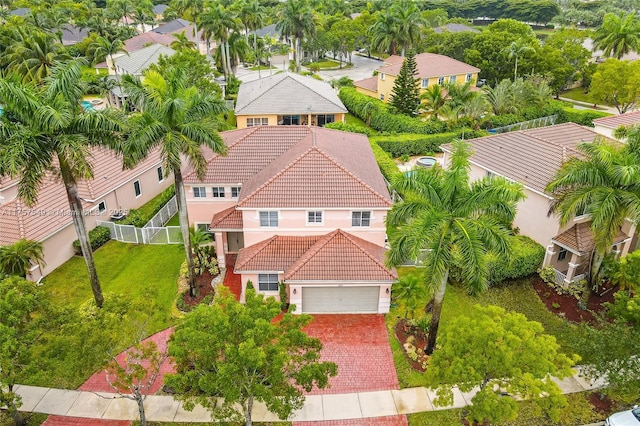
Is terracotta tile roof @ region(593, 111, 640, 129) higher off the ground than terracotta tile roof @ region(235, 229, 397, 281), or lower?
higher

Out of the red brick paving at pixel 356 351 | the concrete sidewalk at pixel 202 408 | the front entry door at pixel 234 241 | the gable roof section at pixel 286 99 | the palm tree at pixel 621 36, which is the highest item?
the palm tree at pixel 621 36

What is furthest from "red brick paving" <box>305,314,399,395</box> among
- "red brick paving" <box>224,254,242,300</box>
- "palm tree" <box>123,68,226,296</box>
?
"palm tree" <box>123,68,226,296</box>

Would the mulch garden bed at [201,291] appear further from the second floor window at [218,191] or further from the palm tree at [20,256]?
the palm tree at [20,256]

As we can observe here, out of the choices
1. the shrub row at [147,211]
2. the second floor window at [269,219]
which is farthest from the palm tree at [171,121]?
the shrub row at [147,211]

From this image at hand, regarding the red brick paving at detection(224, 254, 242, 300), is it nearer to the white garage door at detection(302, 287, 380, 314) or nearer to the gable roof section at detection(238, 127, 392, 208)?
the white garage door at detection(302, 287, 380, 314)

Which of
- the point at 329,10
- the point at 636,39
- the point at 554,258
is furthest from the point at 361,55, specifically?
the point at 554,258
